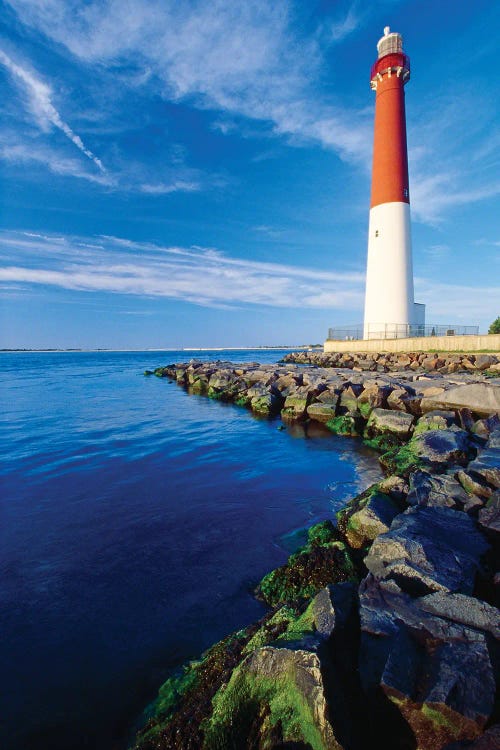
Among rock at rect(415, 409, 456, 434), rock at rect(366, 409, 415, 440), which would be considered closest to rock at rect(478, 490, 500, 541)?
rock at rect(415, 409, 456, 434)

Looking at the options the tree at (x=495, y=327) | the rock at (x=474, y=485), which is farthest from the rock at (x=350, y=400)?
the tree at (x=495, y=327)

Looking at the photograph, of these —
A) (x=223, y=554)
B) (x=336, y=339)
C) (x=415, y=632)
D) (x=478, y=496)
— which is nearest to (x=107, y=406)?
(x=223, y=554)

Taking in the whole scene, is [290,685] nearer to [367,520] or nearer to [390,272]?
[367,520]

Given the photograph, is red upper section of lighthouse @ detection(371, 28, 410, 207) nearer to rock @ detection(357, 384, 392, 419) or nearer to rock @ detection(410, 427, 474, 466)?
rock @ detection(357, 384, 392, 419)

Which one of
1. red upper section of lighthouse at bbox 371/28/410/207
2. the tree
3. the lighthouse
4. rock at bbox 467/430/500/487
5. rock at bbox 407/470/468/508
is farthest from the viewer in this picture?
the tree

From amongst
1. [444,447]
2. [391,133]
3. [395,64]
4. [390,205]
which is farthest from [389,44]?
[444,447]

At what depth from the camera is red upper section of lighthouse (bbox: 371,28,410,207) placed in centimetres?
2405

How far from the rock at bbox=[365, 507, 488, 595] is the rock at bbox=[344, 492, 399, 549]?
29 centimetres

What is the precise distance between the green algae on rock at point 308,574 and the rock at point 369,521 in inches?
15.6

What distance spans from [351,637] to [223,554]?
8.07 ft

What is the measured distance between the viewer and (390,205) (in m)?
24.4

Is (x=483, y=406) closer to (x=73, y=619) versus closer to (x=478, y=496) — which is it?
(x=478, y=496)

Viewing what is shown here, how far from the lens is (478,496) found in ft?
15.3

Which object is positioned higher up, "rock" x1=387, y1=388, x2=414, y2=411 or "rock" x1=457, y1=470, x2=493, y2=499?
"rock" x1=387, y1=388, x2=414, y2=411
